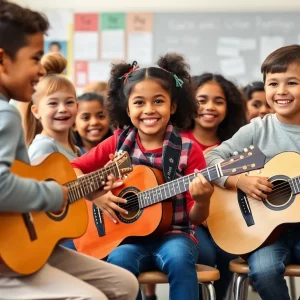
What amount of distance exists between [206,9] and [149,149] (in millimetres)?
3128

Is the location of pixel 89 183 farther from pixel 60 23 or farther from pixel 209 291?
pixel 60 23

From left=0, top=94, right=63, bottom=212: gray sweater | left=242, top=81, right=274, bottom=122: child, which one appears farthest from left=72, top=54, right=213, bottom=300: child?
left=242, top=81, right=274, bottom=122: child

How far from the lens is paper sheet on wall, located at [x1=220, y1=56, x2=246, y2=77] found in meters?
5.35

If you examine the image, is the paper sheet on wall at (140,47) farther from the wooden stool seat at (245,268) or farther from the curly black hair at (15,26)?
the curly black hair at (15,26)

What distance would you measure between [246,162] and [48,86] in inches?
45.2

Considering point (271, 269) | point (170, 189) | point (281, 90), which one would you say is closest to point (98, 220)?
point (170, 189)

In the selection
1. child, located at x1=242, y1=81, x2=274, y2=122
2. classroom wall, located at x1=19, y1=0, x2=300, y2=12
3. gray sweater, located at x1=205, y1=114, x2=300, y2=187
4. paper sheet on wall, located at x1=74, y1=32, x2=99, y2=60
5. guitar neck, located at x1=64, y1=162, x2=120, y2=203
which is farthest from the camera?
paper sheet on wall, located at x1=74, y1=32, x2=99, y2=60

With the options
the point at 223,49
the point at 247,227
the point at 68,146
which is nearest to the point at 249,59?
the point at 223,49

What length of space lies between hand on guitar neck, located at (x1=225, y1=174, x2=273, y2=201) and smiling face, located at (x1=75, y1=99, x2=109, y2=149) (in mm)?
1111

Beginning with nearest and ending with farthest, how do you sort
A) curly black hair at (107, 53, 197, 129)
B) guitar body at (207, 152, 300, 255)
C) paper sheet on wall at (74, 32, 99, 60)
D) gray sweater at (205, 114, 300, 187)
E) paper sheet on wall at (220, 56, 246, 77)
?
1. guitar body at (207, 152, 300, 255)
2. gray sweater at (205, 114, 300, 187)
3. curly black hair at (107, 53, 197, 129)
4. paper sheet on wall at (220, 56, 246, 77)
5. paper sheet on wall at (74, 32, 99, 60)

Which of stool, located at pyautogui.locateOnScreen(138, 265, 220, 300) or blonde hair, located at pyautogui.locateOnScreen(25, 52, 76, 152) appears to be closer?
stool, located at pyautogui.locateOnScreen(138, 265, 220, 300)

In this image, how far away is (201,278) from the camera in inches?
84.5

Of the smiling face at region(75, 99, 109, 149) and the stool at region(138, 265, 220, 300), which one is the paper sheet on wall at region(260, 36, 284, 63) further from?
the stool at region(138, 265, 220, 300)

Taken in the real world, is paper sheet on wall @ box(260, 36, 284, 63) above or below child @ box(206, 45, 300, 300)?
above
